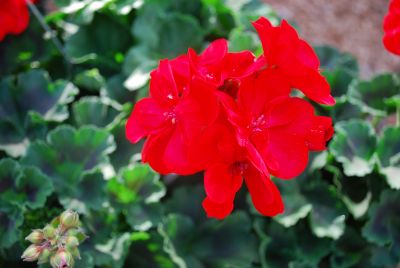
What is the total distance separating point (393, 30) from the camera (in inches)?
61.9

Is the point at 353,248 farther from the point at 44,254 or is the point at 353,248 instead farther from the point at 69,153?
the point at 44,254

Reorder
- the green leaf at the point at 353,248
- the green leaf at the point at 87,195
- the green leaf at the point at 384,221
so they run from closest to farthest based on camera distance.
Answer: the green leaf at the point at 87,195 < the green leaf at the point at 384,221 < the green leaf at the point at 353,248

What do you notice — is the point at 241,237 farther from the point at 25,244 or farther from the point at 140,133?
the point at 140,133

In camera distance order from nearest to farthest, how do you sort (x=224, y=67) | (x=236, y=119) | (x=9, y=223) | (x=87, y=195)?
(x=236, y=119) < (x=224, y=67) < (x=9, y=223) < (x=87, y=195)

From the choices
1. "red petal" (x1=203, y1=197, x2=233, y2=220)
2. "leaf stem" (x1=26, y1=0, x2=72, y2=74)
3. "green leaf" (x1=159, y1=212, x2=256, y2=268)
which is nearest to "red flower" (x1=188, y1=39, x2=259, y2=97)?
"red petal" (x1=203, y1=197, x2=233, y2=220)

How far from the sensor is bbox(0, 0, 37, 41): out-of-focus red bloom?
6.56ft

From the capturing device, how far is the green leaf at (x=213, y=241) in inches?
76.3

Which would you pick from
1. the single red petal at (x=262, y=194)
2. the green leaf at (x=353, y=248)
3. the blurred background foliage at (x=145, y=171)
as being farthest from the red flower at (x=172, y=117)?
the green leaf at (x=353, y=248)

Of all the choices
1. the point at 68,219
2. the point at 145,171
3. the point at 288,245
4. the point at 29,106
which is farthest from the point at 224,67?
the point at 29,106

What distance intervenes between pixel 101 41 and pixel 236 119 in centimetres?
130

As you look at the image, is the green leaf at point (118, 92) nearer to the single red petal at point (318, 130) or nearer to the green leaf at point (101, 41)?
the green leaf at point (101, 41)

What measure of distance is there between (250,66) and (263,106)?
87 millimetres

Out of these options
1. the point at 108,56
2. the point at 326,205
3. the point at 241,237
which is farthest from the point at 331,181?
the point at 108,56

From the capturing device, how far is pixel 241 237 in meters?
1.99
